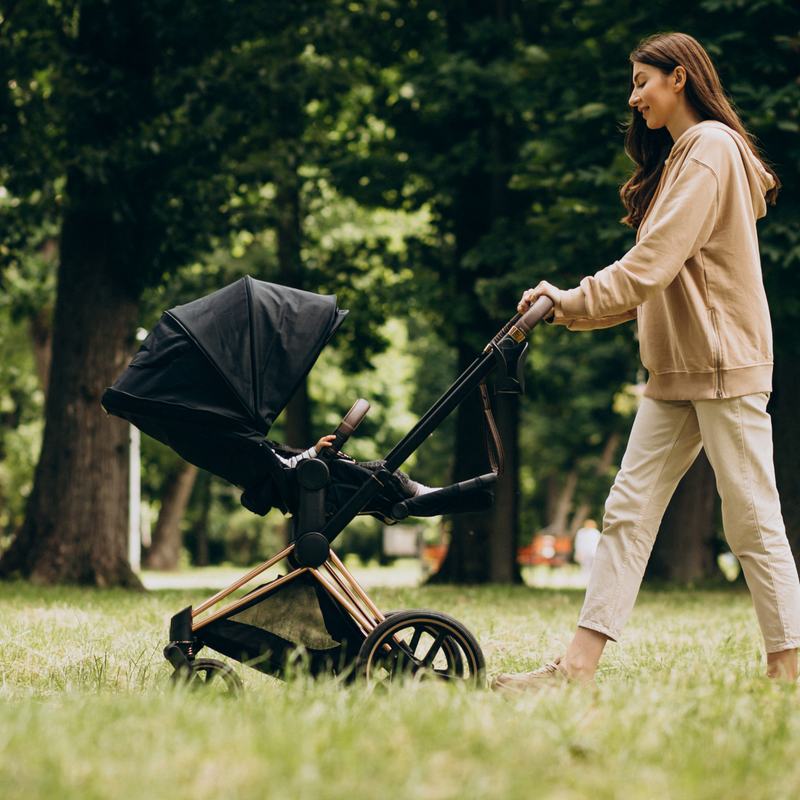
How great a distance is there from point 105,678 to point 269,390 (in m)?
1.40

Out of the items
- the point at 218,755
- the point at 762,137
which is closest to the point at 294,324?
the point at 218,755

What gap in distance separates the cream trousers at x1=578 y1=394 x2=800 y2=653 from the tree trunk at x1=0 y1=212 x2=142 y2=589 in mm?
7377

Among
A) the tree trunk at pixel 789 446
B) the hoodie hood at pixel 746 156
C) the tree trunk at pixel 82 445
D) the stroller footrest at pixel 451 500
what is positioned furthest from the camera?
the tree trunk at pixel 789 446

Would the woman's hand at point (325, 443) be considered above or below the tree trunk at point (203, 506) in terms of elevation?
above

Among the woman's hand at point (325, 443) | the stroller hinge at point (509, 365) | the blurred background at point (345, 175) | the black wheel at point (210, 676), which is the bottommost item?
the black wheel at point (210, 676)

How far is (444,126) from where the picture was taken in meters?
13.5

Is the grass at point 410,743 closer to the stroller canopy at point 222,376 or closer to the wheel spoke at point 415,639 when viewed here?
→ the wheel spoke at point 415,639

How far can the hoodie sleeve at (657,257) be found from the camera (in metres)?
3.43

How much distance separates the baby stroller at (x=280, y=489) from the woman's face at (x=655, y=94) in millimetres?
974

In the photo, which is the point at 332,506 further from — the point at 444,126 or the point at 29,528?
the point at 444,126

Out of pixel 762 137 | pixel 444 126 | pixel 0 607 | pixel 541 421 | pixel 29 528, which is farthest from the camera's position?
pixel 541 421

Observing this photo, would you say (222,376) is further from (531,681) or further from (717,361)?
(717,361)

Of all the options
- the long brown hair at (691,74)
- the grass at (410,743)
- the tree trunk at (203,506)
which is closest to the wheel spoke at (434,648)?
the grass at (410,743)

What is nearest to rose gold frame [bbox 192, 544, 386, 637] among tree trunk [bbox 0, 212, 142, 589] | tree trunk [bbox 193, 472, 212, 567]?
tree trunk [bbox 0, 212, 142, 589]
